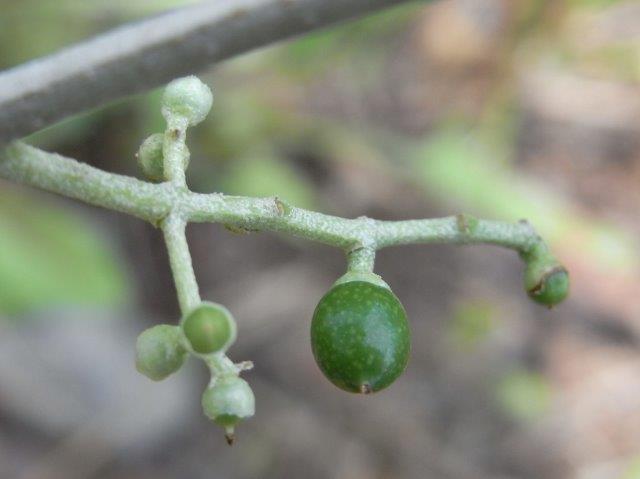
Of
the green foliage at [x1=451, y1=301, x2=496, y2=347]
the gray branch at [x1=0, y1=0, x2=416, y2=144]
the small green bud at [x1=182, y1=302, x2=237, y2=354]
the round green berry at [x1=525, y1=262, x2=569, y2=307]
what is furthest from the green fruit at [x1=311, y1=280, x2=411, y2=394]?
the green foliage at [x1=451, y1=301, x2=496, y2=347]

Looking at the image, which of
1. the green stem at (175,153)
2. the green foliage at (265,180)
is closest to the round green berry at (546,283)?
the green stem at (175,153)

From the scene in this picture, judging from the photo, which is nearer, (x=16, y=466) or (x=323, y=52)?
(x=16, y=466)

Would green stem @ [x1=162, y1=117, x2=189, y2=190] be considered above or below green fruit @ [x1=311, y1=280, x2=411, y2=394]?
above

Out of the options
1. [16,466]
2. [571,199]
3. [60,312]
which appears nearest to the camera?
[16,466]

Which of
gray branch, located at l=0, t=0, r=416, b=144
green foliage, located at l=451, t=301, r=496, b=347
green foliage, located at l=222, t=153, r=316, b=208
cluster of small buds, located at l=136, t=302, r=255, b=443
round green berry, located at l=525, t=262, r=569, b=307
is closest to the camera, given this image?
gray branch, located at l=0, t=0, r=416, b=144

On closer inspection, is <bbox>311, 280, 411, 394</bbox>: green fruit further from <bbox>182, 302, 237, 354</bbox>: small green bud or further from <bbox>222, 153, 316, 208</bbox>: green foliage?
<bbox>222, 153, 316, 208</bbox>: green foliage

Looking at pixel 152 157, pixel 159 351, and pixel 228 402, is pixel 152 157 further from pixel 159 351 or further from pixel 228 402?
pixel 228 402

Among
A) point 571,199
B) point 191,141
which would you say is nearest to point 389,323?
point 191,141

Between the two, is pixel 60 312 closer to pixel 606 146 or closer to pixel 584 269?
pixel 584 269

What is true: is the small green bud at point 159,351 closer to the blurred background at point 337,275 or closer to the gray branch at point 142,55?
the gray branch at point 142,55
